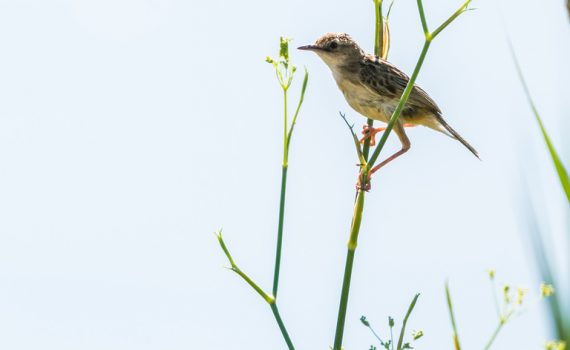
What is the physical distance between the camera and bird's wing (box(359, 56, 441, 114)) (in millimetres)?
6168

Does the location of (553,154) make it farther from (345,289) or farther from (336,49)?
(336,49)

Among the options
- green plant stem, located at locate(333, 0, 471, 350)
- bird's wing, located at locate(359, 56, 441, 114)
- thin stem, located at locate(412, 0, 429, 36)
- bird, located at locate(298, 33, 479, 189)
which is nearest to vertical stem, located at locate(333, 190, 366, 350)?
green plant stem, located at locate(333, 0, 471, 350)

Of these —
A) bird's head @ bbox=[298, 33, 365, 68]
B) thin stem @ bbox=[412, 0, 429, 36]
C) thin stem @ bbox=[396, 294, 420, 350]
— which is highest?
bird's head @ bbox=[298, 33, 365, 68]

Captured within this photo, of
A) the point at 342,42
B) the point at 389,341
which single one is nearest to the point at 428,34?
the point at 389,341

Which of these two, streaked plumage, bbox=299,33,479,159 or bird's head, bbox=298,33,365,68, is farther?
bird's head, bbox=298,33,365,68

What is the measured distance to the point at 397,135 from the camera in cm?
604

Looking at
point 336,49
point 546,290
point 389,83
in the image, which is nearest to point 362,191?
point 546,290

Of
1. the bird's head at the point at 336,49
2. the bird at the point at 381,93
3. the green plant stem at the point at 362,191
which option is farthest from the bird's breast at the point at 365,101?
the green plant stem at the point at 362,191

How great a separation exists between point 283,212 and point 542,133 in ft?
3.25

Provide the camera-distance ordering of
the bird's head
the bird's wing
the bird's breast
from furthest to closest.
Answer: the bird's head, the bird's wing, the bird's breast

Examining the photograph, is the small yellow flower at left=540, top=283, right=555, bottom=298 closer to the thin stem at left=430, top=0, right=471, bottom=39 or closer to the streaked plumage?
the thin stem at left=430, top=0, right=471, bottom=39

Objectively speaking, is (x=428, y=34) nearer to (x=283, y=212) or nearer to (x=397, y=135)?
(x=283, y=212)

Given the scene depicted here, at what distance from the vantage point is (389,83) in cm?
621

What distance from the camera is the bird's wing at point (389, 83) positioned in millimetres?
6168
